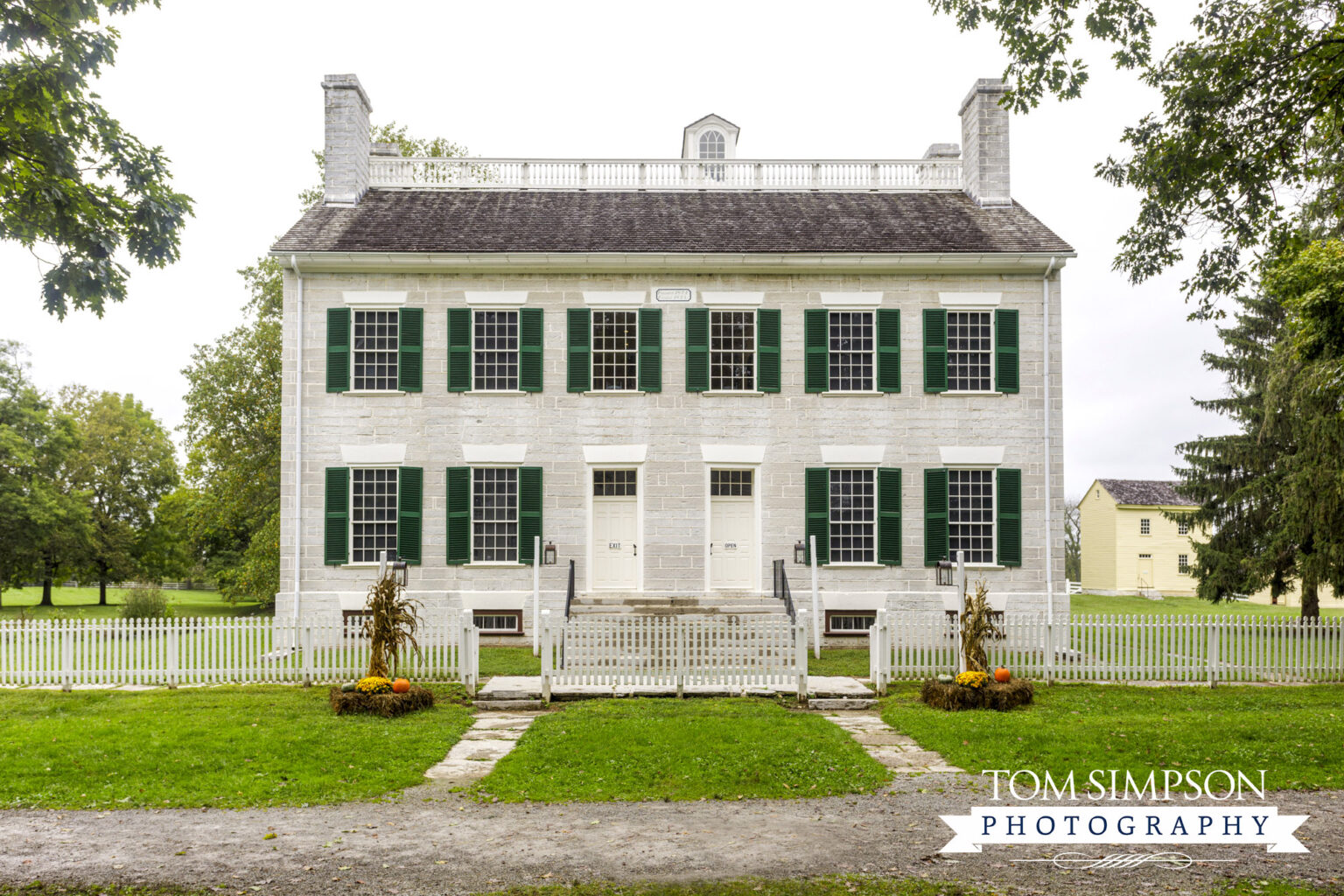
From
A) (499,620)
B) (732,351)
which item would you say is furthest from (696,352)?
(499,620)

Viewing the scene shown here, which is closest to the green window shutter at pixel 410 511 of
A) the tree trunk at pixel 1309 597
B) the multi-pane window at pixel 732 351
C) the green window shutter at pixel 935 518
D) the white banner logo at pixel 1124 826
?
the multi-pane window at pixel 732 351

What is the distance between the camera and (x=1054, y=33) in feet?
27.8

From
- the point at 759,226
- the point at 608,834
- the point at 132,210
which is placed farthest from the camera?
the point at 759,226

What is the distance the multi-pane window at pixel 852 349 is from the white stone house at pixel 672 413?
38 millimetres

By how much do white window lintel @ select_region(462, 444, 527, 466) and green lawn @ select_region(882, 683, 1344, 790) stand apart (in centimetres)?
833

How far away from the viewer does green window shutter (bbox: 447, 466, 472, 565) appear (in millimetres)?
17453

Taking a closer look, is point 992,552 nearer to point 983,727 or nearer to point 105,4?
point 983,727

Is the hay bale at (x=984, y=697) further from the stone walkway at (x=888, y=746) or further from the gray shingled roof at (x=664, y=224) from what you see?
the gray shingled roof at (x=664, y=224)

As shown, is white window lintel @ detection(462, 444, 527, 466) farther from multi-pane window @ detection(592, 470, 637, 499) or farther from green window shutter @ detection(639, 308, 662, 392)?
green window shutter @ detection(639, 308, 662, 392)

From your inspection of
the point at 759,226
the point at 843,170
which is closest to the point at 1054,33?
the point at 759,226

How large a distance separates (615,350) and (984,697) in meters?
9.58

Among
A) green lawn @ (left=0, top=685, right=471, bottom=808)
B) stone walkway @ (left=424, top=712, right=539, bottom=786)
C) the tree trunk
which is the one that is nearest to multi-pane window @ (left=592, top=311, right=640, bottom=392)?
green lawn @ (left=0, top=685, right=471, bottom=808)

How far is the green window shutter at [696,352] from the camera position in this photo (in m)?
17.8

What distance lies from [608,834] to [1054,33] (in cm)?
781
